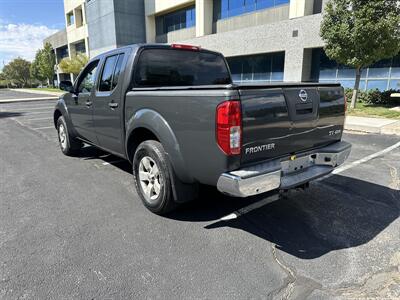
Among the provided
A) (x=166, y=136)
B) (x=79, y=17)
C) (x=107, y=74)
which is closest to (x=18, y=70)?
(x=79, y=17)

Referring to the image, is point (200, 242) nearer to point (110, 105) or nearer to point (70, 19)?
point (110, 105)

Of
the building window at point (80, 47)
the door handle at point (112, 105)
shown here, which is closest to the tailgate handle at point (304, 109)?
the door handle at point (112, 105)

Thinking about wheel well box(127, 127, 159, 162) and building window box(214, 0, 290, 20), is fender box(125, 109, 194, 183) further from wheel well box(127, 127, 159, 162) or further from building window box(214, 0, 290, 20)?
building window box(214, 0, 290, 20)

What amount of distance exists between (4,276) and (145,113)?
2.10 metres

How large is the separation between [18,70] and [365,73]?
8811 centimetres

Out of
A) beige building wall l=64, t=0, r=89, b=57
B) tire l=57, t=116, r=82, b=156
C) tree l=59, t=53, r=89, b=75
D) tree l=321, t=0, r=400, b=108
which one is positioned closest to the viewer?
tire l=57, t=116, r=82, b=156

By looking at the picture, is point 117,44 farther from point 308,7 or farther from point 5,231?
point 5,231

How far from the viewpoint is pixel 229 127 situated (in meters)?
2.68

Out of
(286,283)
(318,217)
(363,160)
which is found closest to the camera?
(286,283)

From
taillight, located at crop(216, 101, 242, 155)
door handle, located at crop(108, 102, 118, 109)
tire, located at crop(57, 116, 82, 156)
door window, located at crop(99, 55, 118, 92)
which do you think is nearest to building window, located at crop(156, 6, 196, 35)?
tire, located at crop(57, 116, 82, 156)

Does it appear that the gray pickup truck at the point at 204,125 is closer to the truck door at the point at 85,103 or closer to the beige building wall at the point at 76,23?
the truck door at the point at 85,103

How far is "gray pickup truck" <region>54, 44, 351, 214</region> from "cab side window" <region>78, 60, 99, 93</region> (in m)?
0.07

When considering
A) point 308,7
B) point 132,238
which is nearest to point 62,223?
point 132,238

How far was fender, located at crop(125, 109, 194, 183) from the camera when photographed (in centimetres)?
322
